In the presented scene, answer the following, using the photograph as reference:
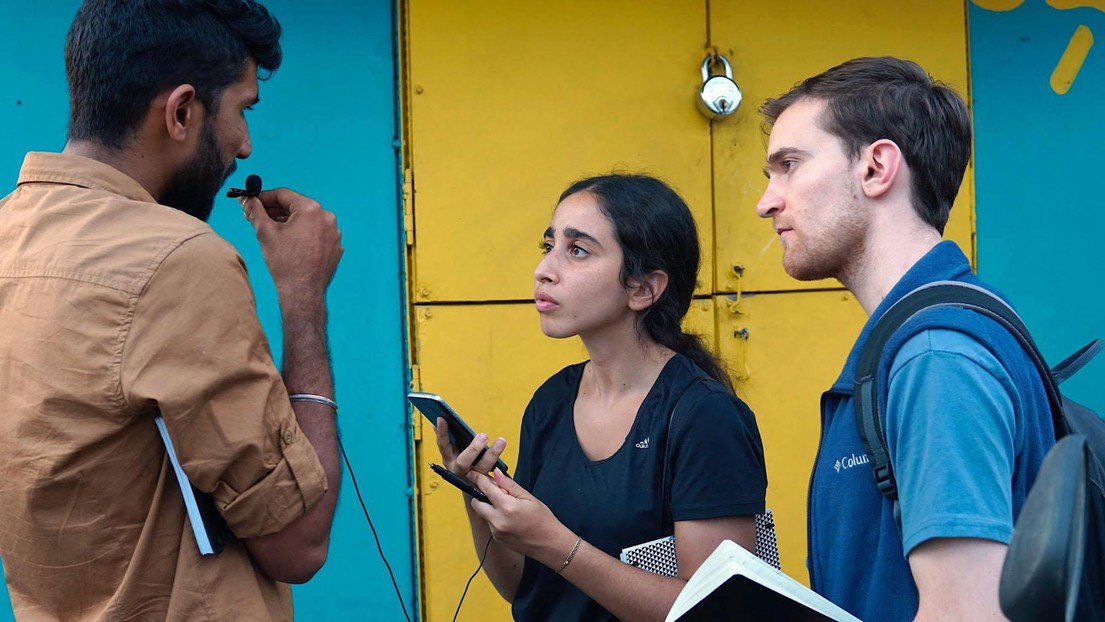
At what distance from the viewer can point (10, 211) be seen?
5.07ft

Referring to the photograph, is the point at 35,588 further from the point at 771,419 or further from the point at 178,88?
A: the point at 771,419

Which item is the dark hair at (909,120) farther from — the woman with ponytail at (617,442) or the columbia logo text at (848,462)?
the woman with ponytail at (617,442)

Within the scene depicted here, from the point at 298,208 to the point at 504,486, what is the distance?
25.0 inches

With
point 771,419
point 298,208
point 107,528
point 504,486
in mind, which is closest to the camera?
point 107,528

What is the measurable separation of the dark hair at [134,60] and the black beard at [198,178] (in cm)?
6

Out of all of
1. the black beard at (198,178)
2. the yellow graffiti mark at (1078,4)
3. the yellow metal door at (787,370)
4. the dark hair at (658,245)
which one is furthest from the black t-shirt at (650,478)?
the yellow graffiti mark at (1078,4)

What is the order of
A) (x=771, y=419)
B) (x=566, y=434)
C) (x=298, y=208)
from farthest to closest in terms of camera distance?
(x=771, y=419) → (x=566, y=434) → (x=298, y=208)

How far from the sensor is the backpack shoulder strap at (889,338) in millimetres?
1269

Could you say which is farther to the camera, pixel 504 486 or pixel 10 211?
pixel 504 486

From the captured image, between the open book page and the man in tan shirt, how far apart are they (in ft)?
1.85

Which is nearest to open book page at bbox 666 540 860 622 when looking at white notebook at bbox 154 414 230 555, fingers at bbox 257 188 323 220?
white notebook at bbox 154 414 230 555

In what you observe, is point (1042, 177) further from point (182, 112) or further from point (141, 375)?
point (141, 375)

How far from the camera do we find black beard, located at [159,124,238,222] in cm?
161

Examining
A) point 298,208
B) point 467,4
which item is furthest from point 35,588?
point 467,4
